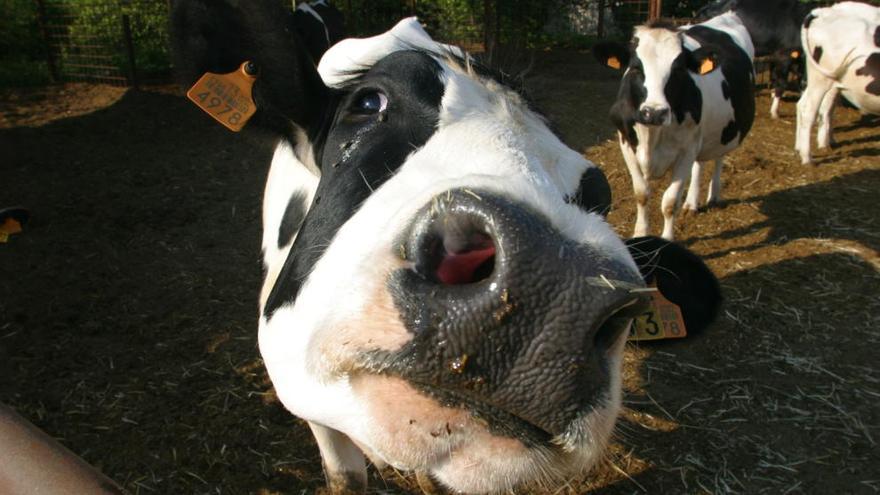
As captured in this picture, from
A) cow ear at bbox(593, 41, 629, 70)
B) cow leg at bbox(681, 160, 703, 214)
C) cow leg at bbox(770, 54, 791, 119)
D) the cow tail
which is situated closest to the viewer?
cow ear at bbox(593, 41, 629, 70)

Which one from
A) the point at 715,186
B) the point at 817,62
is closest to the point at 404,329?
the point at 715,186

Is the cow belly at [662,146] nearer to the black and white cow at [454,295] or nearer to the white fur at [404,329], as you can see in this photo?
the black and white cow at [454,295]

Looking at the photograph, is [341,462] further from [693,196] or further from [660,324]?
[693,196]

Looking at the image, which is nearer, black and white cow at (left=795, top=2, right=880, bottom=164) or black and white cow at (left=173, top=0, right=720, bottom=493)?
black and white cow at (left=173, top=0, right=720, bottom=493)

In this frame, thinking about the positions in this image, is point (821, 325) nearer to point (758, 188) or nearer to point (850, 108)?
point (758, 188)

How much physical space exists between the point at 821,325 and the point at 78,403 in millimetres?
5252

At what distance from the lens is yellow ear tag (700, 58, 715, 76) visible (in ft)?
19.2

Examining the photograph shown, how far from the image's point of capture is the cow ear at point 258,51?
197cm

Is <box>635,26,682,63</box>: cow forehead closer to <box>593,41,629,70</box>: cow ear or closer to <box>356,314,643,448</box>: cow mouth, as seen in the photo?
<box>593,41,629,70</box>: cow ear

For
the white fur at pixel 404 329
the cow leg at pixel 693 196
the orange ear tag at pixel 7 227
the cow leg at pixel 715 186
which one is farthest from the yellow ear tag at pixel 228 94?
the cow leg at pixel 715 186

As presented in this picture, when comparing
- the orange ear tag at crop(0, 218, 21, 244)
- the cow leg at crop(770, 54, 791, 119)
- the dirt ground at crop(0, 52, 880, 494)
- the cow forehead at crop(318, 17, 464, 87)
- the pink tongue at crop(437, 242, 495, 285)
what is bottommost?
the dirt ground at crop(0, 52, 880, 494)

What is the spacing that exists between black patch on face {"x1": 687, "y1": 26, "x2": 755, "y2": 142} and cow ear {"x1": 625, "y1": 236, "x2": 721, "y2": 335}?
4.93 meters

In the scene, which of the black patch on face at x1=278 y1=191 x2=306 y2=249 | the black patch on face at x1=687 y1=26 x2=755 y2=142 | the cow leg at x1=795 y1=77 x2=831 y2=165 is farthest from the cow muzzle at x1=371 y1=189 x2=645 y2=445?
the cow leg at x1=795 y1=77 x2=831 y2=165

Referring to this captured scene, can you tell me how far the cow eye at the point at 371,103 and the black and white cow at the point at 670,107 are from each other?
170 inches
